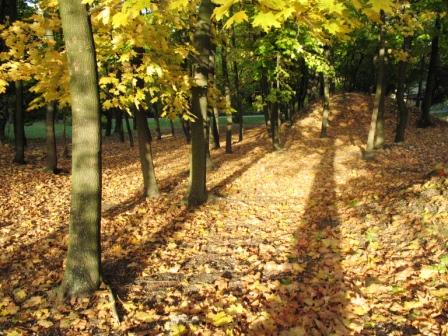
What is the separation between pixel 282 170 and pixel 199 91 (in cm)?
595

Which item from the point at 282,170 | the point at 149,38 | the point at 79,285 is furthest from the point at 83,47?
the point at 282,170

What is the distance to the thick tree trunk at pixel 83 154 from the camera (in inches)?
188

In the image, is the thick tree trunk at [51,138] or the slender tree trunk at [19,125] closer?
the thick tree trunk at [51,138]

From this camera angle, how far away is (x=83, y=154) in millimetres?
5039

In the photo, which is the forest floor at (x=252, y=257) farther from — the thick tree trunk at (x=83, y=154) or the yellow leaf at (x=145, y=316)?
the thick tree trunk at (x=83, y=154)

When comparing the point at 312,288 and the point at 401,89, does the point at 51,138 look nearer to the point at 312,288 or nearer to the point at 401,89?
the point at 312,288

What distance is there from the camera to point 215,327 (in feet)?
15.3

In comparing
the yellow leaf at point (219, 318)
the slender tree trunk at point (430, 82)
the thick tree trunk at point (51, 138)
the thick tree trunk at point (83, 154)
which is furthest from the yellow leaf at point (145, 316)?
the slender tree trunk at point (430, 82)

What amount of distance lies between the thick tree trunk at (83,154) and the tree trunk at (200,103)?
13.2 ft

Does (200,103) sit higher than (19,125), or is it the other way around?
(200,103)

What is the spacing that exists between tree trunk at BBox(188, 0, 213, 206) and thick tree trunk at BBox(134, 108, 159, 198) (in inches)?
64.6

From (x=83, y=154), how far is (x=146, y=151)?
6.15 m

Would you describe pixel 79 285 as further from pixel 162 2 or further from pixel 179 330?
pixel 162 2

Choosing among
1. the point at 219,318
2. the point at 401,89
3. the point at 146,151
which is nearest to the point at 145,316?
the point at 219,318
